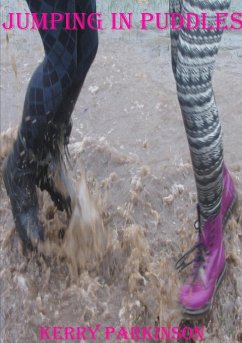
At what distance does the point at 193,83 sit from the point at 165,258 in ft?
2.40

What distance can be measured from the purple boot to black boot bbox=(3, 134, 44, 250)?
51cm

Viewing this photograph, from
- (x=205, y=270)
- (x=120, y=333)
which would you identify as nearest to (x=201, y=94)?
(x=205, y=270)

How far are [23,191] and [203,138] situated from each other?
61 cm

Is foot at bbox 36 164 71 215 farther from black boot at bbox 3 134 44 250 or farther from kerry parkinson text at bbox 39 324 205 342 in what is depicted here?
kerry parkinson text at bbox 39 324 205 342

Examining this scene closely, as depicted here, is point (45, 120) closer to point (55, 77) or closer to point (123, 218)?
point (55, 77)

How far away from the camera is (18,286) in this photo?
185cm

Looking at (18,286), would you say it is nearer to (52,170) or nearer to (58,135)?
(52,170)

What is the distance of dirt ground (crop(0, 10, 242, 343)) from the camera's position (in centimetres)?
177

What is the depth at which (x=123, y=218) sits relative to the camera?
215 cm

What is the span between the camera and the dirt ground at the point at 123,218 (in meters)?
1.77

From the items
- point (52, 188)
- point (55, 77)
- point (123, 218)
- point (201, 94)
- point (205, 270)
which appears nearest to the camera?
point (201, 94)

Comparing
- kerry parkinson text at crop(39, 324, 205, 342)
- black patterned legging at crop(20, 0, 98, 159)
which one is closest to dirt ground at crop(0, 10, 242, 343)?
kerry parkinson text at crop(39, 324, 205, 342)

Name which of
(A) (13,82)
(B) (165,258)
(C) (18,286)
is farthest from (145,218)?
(A) (13,82)

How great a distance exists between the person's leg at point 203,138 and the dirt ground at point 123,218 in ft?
0.30
